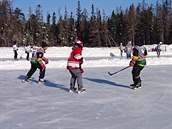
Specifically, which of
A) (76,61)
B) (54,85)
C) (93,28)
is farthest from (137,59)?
(93,28)

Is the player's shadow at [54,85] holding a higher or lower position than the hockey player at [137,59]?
lower

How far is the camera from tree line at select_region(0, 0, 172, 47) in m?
47.8

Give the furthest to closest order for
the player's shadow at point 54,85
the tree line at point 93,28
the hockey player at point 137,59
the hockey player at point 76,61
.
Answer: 1. the tree line at point 93,28
2. the player's shadow at point 54,85
3. the hockey player at point 137,59
4. the hockey player at point 76,61

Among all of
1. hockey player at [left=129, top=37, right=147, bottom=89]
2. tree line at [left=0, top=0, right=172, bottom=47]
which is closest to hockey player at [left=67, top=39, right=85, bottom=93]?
hockey player at [left=129, top=37, right=147, bottom=89]

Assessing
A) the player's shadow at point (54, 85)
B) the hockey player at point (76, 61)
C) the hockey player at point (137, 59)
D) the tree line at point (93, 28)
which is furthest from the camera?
the tree line at point (93, 28)

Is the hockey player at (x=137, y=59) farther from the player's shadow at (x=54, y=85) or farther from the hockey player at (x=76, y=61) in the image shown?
the player's shadow at (x=54, y=85)

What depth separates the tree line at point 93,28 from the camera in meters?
47.8

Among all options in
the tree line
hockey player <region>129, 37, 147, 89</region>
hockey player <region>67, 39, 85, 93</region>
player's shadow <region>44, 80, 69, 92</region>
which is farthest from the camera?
the tree line

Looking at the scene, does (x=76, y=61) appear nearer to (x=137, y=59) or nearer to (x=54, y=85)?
(x=137, y=59)

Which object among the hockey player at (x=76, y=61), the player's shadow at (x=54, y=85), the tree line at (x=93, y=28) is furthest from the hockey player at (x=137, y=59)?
the tree line at (x=93, y=28)

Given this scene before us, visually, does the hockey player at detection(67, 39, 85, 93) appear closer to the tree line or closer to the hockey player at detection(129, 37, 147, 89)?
the hockey player at detection(129, 37, 147, 89)

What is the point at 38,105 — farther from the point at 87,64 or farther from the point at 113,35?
the point at 113,35

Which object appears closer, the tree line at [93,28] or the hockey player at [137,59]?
the hockey player at [137,59]

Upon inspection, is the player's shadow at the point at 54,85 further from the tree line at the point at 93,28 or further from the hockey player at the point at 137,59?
the tree line at the point at 93,28
